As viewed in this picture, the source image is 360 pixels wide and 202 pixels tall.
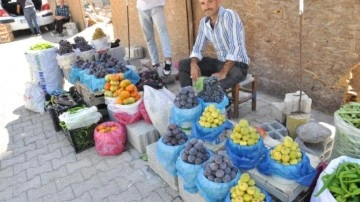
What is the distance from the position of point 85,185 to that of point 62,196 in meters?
0.25

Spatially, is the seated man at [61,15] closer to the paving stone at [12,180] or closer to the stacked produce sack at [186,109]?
the paving stone at [12,180]

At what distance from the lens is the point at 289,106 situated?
348 centimetres

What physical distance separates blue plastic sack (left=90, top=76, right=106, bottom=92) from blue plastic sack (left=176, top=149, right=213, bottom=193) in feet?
7.20

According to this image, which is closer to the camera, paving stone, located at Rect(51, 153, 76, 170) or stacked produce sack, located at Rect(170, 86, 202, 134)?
stacked produce sack, located at Rect(170, 86, 202, 134)

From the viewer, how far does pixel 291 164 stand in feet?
7.92

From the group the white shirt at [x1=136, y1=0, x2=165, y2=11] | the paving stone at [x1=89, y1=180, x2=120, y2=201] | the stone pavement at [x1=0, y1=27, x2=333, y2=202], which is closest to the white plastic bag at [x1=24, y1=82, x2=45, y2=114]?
the stone pavement at [x1=0, y1=27, x2=333, y2=202]

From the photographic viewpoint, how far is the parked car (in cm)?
1152

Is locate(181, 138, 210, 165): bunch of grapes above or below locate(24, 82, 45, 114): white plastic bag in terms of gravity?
above

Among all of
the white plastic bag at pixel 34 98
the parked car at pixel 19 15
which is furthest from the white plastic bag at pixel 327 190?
the parked car at pixel 19 15

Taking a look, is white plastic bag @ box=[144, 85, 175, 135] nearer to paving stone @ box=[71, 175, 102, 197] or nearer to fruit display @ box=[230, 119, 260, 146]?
paving stone @ box=[71, 175, 102, 197]

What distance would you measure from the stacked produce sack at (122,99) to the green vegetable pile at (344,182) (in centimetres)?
238

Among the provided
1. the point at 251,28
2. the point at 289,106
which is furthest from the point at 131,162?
the point at 251,28

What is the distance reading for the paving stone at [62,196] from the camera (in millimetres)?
3211

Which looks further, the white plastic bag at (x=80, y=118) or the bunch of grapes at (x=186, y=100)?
the white plastic bag at (x=80, y=118)
